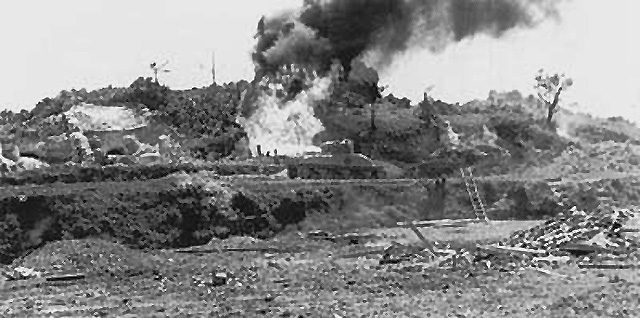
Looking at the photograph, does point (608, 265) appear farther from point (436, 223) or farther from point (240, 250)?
point (436, 223)

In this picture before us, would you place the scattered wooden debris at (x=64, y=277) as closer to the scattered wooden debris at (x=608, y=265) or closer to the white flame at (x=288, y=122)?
the scattered wooden debris at (x=608, y=265)

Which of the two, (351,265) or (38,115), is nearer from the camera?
(351,265)

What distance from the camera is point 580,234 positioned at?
25.4 meters

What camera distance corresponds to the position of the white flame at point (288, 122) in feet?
142

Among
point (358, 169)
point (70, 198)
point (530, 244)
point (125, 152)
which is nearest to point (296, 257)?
point (530, 244)

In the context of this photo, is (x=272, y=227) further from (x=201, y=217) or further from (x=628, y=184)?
(x=628, y=184)

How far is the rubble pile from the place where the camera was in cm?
2481

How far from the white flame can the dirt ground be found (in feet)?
52.4

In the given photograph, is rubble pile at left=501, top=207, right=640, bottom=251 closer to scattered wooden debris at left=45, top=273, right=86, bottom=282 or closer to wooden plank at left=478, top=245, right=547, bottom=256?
wooden plank at left=478, top=245, right=547, bottom=256

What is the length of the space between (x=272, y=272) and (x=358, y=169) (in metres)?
15.0

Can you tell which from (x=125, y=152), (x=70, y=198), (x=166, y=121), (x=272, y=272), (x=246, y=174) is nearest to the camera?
(x=272, y=272)

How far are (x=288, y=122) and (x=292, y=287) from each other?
74.2 ft

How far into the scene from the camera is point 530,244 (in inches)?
1017

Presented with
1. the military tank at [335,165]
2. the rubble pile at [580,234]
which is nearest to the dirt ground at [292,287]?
the rubble pile at [580,234]
